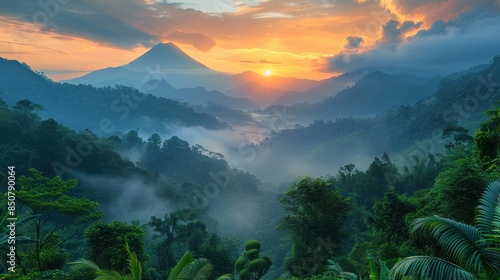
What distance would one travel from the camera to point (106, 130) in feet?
550

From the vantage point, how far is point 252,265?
1883 cm

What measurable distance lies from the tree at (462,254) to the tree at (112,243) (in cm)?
1562

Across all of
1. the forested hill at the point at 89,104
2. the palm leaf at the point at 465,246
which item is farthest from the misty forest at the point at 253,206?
the forested hill at the point at 89,104

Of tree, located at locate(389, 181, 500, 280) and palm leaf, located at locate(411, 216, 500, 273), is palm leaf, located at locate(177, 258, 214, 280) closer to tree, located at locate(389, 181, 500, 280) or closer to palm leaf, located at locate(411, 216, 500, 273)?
tree, located at locate(389, 181, 500, 280)

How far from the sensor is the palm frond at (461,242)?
606 cm

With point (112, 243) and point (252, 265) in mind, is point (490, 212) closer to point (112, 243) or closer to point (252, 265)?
point (252, 265)

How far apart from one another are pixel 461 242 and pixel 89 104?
187281 mm

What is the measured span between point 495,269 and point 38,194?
15.6 metres

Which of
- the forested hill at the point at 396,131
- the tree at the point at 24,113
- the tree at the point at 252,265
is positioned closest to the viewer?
the tree at the point at 252,265

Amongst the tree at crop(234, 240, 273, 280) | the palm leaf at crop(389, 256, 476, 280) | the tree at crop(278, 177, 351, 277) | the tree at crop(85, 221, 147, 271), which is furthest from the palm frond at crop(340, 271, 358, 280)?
the tree at crop(85, 221, 147, 271)

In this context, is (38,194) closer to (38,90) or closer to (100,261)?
(100,261)

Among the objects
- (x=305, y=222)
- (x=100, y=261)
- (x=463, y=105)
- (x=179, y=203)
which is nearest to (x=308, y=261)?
(x=305, y=222)

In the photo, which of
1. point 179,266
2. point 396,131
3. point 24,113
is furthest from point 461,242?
point 396,131

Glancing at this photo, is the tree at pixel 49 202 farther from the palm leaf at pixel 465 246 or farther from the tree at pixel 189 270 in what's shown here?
the palm leaf at pixel 465 246
